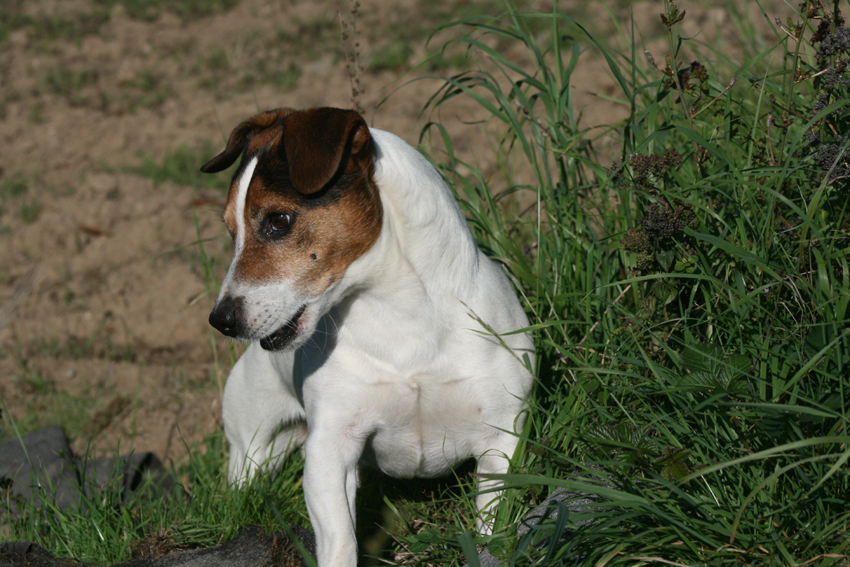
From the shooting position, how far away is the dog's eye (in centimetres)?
273

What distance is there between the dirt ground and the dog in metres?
1.23

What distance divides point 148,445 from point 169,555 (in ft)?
6.21

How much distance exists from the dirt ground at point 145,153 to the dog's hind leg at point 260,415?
1.93 ft

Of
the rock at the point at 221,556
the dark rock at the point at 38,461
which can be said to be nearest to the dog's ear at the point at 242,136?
the rock at the point at 221,556

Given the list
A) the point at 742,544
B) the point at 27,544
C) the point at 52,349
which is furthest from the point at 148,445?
the point at 742,544

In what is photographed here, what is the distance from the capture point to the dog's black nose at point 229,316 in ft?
8.76

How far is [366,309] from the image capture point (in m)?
2.92

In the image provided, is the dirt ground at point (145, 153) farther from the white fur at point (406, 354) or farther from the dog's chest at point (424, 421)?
the dog's chest at point (424, 421)

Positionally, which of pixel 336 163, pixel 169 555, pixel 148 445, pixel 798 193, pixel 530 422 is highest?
pixel 336 163

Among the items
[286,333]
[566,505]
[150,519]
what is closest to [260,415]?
[150,519]

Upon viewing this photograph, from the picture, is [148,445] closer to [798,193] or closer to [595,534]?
[595,534]

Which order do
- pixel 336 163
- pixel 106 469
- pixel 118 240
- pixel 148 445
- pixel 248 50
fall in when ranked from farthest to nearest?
pixel 248 50 < pixel 118 240 < pixel 148 445 < pixel 106 469 < pixel 336 163

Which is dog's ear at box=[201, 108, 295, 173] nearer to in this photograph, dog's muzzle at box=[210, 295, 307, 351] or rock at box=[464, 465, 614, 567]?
dog's muzzle at box=[210, 295, 307, 351]

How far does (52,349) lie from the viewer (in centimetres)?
527
